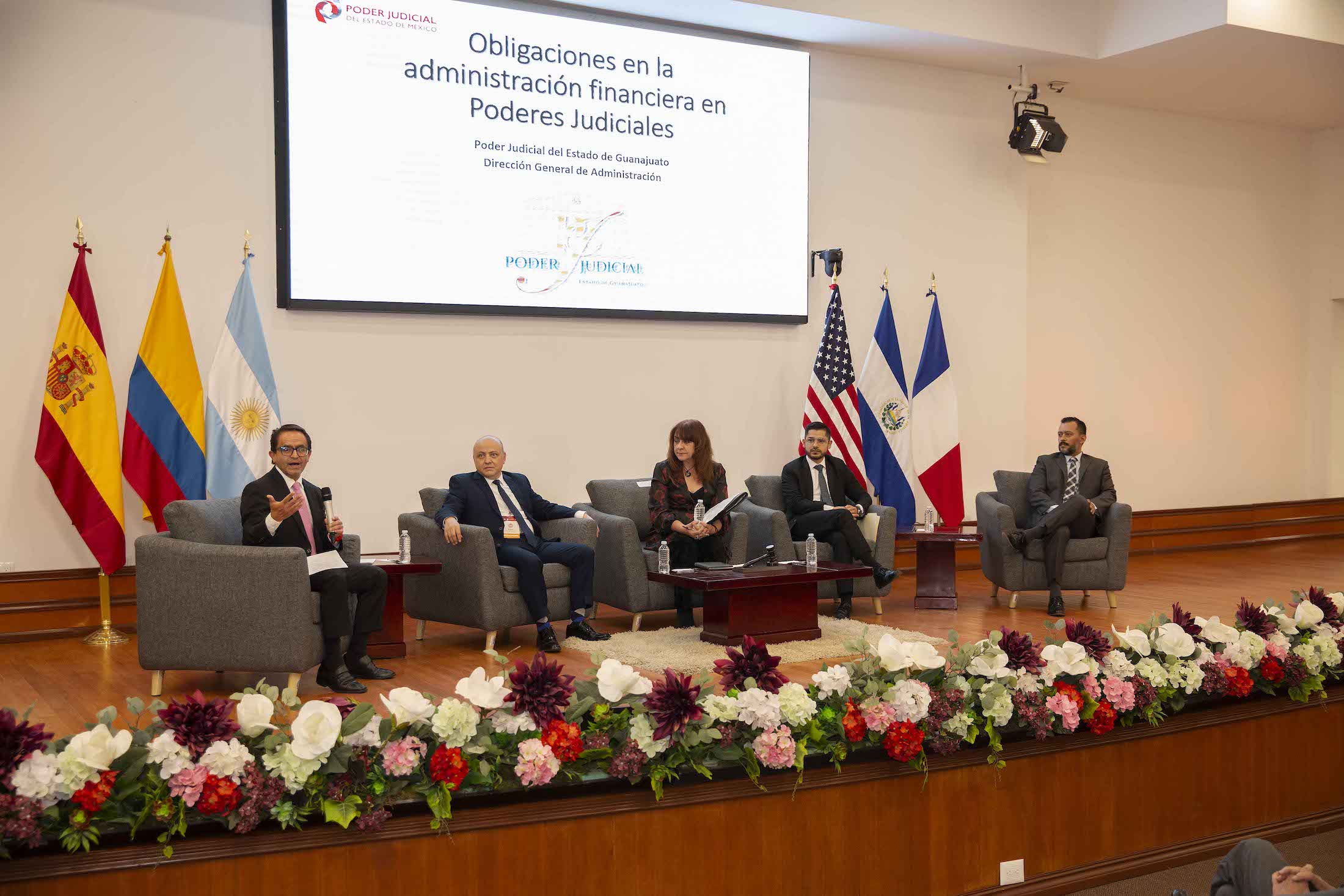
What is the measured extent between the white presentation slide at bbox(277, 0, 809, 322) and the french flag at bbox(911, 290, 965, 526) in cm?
101

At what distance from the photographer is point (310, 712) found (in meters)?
2.54

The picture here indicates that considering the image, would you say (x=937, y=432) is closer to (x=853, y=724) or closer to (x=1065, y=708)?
(x=1065, y=708)

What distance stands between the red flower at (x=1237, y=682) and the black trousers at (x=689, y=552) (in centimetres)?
322

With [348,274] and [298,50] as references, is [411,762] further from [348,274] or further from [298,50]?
[298,50]

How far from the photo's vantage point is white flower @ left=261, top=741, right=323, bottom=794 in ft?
8.17

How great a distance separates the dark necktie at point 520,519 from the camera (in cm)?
632

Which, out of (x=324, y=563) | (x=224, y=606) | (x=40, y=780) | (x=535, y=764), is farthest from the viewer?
(x=324, y=563)

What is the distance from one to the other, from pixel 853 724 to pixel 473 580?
3.26 m

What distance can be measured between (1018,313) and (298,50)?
17.9ft

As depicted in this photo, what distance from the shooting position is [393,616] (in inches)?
237

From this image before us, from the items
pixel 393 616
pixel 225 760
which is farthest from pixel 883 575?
pixel 225 760

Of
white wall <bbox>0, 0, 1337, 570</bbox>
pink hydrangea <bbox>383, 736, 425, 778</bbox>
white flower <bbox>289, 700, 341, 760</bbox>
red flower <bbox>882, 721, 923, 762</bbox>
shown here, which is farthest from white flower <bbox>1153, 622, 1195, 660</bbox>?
white wall <bbox>0, 0, 1337, 570</bbox>

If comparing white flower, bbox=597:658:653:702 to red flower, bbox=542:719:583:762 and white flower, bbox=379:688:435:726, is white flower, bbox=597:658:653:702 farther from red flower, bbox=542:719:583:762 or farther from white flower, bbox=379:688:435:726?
white flower, bbox=379:688:435:726

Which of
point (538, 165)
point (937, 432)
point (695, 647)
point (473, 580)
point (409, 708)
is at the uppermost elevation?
point (538, 165)
